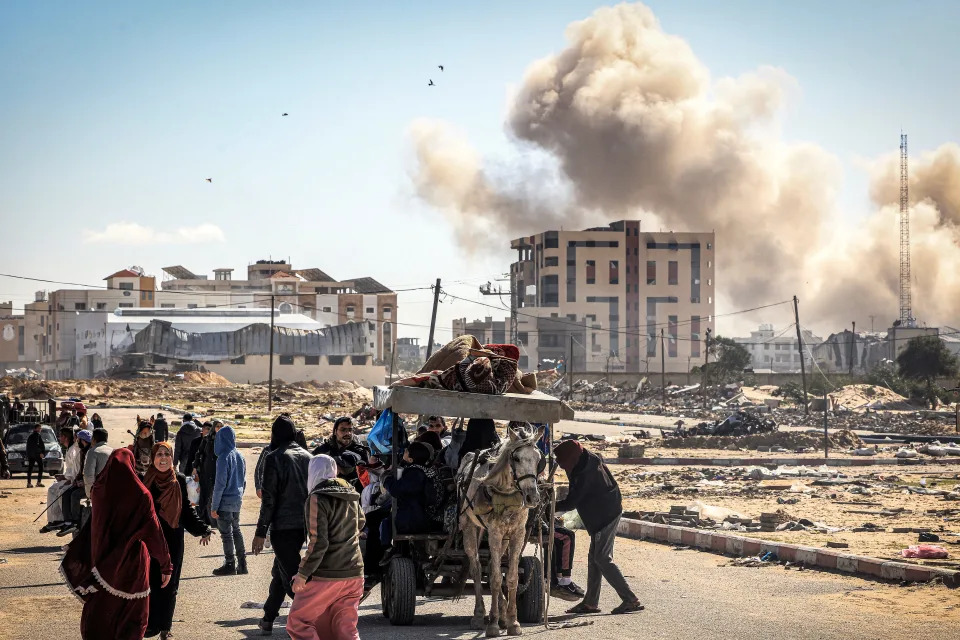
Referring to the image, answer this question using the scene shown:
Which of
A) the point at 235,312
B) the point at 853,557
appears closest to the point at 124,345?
the point at 235,312

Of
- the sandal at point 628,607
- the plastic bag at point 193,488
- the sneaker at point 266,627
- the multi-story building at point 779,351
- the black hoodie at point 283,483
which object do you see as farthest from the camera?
the multi-story building at point 779,351

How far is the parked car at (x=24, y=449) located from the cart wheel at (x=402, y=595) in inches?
660

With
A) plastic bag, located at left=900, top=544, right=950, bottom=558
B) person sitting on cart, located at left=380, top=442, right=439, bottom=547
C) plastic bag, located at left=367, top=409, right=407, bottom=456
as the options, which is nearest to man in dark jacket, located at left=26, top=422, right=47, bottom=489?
plastic bag, located at left=367, top=409, right=407, bottom=456

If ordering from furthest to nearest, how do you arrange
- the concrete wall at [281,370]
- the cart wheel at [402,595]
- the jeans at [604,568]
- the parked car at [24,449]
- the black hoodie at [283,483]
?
1. the concrete wall at [281,370]
2. the parked car at [24,449]
3. the jeans at [604,568]
4. the cart wheel at [402,595]
5. the black hoodie at [283,483]

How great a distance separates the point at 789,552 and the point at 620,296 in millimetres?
114952

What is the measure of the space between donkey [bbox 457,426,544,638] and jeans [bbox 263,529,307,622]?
137cm

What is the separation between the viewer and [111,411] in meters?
53.2

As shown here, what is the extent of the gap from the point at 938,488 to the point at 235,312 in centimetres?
9594

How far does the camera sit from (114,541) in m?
6.99

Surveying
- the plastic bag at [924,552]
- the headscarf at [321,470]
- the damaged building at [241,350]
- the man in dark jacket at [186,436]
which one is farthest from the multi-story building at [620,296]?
the headscarf at [321,470]

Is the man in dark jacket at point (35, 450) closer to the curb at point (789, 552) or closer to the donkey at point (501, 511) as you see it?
the curb at point (789, 552)

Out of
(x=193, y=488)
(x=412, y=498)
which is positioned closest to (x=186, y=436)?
(x=193, y=488)

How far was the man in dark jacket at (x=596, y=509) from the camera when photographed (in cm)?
1038

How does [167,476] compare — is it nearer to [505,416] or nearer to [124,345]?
[505,416]
